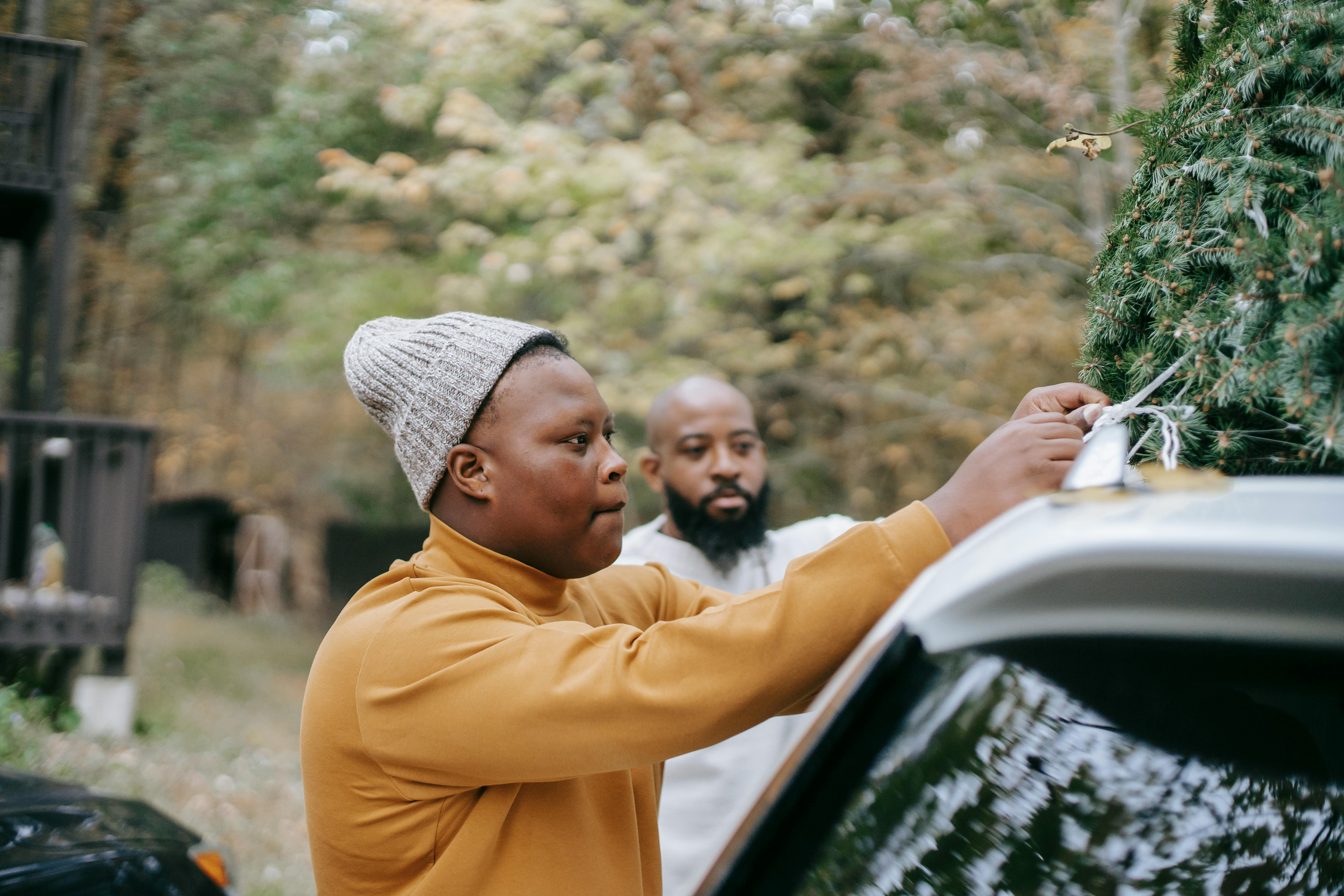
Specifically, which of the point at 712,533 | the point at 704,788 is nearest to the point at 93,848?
the point at 704,788

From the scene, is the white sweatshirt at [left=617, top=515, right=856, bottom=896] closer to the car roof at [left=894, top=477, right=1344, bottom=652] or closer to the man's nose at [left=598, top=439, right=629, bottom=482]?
the man's nose at [left=598, top=439, right=629, bottom=482]

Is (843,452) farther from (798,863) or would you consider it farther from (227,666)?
(798,863)

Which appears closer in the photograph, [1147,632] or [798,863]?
[1147,632]

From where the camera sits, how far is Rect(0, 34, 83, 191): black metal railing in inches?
300

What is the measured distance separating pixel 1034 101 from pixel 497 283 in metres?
4.86

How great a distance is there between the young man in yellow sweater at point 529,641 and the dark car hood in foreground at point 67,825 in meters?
1.28

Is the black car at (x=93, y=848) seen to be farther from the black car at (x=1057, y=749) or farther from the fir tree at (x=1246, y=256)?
the fir tree at (x=1246, y=256)

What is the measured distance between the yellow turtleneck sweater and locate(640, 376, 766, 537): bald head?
2169 mm

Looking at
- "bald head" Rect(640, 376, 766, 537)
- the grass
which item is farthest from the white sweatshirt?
the grass

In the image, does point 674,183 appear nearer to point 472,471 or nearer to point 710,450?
point 710,450

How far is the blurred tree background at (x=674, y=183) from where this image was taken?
814 centimetres

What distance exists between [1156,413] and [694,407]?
2828 millimetres

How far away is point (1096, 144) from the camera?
1.80 metres

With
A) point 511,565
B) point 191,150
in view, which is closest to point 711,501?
point 511,565
